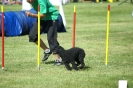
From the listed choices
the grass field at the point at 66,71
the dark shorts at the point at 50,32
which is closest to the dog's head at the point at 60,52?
the grass field at the point at 66,71

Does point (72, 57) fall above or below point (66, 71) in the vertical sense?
above

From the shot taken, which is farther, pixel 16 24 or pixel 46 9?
pixel 16 24

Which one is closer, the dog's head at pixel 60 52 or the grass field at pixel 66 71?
the grass field at pixel 66 71

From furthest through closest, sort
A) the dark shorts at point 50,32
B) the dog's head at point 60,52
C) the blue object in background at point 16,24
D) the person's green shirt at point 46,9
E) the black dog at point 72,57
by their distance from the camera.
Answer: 1. the blue object in background at point 16,24
2. the dark shorts at point 50,32
3. the person's green shirt at point 46,9
4. the dog's head at point 60,52
5. the black dog at point 72,57

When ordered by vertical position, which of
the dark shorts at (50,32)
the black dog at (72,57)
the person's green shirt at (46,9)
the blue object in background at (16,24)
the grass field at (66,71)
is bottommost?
the blue object in background at (16,24)

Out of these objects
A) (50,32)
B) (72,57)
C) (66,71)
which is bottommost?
(66,71)

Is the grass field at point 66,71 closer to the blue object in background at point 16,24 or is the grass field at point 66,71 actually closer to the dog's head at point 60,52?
the dog's head at point 60,52

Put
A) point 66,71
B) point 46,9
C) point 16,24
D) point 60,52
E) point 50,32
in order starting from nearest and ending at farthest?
point 66,71 < point 60,52 < point 46,9 < point 50,32 < point 16,24

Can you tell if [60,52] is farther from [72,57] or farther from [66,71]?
[66,71]

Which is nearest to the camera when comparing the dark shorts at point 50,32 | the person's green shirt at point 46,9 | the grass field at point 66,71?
the grass field at point 66,71

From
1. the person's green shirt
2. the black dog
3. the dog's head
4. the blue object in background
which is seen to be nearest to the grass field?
the black dog

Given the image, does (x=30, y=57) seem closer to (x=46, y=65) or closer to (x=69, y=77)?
(x=46, y=65)

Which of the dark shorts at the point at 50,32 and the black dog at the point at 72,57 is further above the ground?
the dark shorts at the point at 50,32

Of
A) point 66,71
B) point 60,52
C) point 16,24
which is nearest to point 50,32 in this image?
point 60,52
